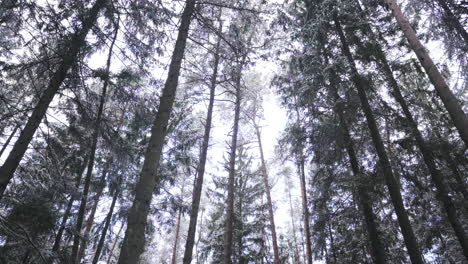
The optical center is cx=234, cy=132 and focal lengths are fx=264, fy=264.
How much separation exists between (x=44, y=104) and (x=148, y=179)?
333 centimetres

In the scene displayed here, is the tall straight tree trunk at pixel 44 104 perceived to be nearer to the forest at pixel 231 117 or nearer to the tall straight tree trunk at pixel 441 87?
the forest at pixel 231 117

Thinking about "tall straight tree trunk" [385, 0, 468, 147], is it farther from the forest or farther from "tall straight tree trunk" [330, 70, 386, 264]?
"tall straight tree trunk" [330, 70, 386, 264]

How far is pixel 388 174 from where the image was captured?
676 cm

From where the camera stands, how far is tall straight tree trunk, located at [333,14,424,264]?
606 cm

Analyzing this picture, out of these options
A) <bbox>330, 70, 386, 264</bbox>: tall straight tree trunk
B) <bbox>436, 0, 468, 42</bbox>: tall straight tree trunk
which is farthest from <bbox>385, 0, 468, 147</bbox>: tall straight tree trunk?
<bbox>436, 0, 468, 42</bbox>: tall straight tree trunk

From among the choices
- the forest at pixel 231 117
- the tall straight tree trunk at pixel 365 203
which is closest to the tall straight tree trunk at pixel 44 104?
the forest at pixel 231 117

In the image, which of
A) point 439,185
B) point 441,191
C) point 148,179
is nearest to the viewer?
point 148,179

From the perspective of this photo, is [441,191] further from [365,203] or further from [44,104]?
[44,104]

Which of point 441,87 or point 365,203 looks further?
point 365,203

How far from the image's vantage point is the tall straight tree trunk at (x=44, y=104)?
16.5ft

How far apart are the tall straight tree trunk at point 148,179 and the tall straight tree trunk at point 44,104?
1880mm

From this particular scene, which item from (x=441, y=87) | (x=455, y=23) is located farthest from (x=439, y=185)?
(x=455, y=23)

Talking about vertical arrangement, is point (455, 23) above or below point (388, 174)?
above

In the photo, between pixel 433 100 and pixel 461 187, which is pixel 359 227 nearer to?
pixel 461 187
